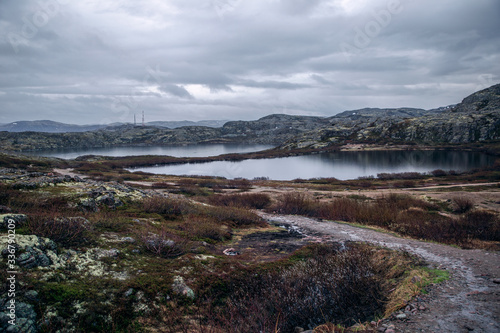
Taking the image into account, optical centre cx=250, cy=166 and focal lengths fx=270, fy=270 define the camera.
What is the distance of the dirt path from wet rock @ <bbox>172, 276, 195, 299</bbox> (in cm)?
436

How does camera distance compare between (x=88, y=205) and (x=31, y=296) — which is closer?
(x=31, y=296)

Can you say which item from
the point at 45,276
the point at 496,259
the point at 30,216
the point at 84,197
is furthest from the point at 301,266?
the point at 84,197

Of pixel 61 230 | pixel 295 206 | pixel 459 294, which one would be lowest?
pixel 295 206

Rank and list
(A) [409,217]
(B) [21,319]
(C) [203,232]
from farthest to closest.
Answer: (A) [409,217] → (C) [203,232] → (B) [21,319]

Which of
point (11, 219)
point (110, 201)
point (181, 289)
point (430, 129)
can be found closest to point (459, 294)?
point (181, 289)

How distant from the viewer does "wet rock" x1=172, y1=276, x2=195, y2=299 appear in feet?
20.6

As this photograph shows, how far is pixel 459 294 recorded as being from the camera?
6652 mm

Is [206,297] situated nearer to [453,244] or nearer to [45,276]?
[45,276]

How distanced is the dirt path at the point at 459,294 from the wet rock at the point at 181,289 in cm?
436

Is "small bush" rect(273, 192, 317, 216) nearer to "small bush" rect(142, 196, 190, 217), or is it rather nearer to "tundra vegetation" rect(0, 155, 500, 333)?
"small bush" rect(142, 196, 190, 217)

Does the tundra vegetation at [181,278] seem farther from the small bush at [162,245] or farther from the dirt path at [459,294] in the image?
the dirt path at [459,294]

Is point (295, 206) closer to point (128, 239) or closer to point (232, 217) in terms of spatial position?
point (232, 217)

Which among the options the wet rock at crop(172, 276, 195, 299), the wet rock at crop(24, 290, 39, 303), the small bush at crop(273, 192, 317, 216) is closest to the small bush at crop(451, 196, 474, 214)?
the small bush at crop(273, 192, 317, 216)

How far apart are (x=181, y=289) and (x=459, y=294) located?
678 centimetres
